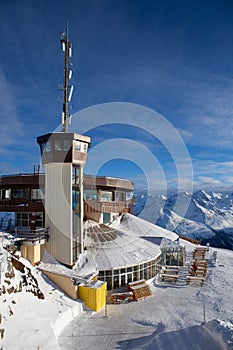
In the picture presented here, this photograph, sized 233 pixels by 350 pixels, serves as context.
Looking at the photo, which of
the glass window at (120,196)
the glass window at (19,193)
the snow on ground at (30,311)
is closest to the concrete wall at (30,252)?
the snow on ground at (30,311)

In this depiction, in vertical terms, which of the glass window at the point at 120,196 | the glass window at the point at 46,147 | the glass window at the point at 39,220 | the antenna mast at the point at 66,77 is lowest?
the glass window at the point at 39,220

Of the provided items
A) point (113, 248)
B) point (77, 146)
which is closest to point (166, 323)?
point (113, 248)

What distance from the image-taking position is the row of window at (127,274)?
652 inches

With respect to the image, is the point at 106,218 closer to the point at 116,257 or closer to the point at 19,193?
the point at 116,257

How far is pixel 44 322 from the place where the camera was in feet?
37.9

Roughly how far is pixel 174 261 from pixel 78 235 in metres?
9.65

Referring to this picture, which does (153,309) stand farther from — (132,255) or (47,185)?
(47,185)

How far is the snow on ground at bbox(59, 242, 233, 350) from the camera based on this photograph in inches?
395

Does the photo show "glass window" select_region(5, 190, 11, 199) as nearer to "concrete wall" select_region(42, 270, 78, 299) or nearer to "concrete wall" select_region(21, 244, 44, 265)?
"concrete wall" select_region(21, 244, 44, 265)

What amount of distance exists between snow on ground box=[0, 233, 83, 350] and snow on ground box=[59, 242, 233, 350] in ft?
2.61

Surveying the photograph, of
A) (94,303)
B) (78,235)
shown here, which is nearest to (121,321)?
(94,303)

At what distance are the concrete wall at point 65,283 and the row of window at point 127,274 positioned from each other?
2168 mm

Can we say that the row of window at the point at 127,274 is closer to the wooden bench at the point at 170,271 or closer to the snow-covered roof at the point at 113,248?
the snow-covered roof at the point at 113,248

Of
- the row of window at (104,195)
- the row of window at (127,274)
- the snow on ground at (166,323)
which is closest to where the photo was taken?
the snow on ground at (166,323)
